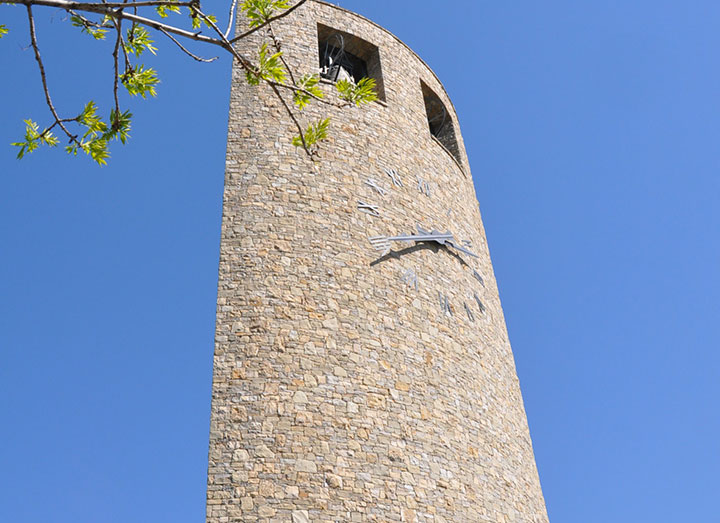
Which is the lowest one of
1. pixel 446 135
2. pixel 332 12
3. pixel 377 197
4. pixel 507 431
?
pixel 507 431

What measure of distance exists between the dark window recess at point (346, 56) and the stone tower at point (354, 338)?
546 millimetres

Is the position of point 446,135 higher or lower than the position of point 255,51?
higher

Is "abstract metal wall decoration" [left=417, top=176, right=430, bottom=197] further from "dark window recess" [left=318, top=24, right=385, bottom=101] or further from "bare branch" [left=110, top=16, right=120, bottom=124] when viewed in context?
"bare branch" [left=110, top=16, right=120, bottom=124]

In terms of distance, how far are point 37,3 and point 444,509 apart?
209 inches

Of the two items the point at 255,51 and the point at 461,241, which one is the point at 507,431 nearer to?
the point at 461,241

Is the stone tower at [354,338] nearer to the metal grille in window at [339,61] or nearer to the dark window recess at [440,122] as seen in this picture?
the metal grille in window at [339,61]

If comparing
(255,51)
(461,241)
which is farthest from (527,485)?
(255,51)

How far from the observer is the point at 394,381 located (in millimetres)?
6762

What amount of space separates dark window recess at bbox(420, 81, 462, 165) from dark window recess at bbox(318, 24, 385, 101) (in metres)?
1.09

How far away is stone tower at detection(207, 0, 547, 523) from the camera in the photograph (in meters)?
5.83

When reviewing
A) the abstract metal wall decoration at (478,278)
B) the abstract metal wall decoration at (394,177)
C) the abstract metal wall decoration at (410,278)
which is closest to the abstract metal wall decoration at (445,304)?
the abstract metal wall decoration at (410,278)

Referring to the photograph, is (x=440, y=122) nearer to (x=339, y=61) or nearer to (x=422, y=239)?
(x=339, y=61)

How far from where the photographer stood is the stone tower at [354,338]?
5.83 metres

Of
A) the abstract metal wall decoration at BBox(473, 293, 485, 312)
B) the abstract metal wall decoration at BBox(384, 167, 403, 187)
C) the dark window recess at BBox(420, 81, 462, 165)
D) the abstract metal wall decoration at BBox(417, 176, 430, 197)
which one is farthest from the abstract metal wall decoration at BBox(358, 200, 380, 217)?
the dark window recess at BBox(420, 81, 462, 165)
